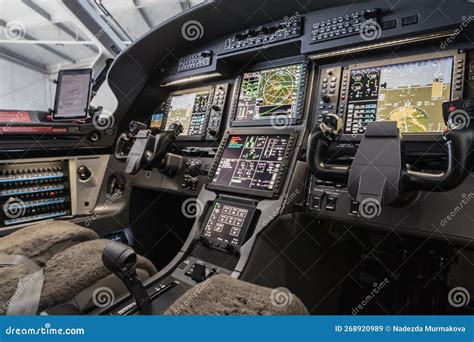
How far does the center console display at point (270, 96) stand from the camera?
1753 mm

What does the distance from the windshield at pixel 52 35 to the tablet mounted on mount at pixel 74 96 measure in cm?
27

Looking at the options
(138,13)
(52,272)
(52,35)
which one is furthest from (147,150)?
(52,35)

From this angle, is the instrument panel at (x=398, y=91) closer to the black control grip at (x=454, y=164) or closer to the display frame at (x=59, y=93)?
the black control grip at (x=454, y=164)

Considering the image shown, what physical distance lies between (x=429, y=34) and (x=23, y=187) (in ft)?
6.76

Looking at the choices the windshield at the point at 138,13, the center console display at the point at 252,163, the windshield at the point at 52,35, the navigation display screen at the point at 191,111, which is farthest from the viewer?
the windshield at the point at 138,13

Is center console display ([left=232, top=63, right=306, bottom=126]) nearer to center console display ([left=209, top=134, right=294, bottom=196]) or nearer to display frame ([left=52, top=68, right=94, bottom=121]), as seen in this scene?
center console display ([left=209, top=134, right=294, bottom=196])

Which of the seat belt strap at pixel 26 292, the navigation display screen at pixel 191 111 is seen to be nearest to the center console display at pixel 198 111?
the navigation display screen at pixel 191 111

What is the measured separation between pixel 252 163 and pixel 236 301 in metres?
0.94

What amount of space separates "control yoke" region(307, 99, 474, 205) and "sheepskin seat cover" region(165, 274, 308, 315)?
1.47ft

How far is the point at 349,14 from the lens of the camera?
5.03 feet

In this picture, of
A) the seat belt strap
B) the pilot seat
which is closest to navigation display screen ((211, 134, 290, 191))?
the pilot seat

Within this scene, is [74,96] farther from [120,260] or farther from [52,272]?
[120,260]

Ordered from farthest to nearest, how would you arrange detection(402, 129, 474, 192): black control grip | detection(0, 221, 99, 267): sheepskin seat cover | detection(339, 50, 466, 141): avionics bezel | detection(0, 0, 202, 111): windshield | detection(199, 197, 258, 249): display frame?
detection(0, 0, 202, 111): windshield, detection(199, 197, 258, 249): display frame, detection(339, 50, 466, 141): avionics bezel, detection(0, 221, 99, 267): sheepskin seat cover, detection(402, 129, 474, 192): black control grip

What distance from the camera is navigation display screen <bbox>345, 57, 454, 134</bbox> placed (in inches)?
52.4
